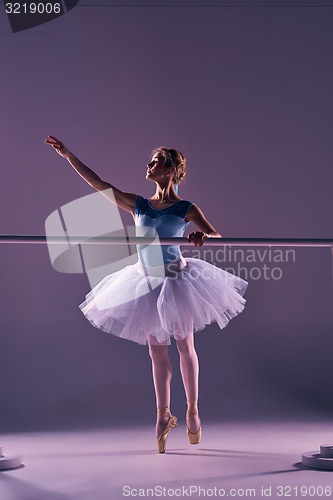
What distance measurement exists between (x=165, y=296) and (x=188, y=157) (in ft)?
6.02

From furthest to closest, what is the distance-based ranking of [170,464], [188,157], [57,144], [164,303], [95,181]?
1. [188,157]
2. [95,181]
3. [57,144]
4. [164,303]
5. [170,464]

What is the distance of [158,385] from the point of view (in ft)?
11.2

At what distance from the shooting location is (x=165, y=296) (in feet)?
11.0

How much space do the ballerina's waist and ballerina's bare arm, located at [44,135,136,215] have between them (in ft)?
1.03

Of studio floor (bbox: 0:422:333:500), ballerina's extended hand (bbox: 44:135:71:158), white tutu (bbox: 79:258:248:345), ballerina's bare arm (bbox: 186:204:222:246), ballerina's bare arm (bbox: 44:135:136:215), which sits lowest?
studio floor (bbox: 0:422:333:500)

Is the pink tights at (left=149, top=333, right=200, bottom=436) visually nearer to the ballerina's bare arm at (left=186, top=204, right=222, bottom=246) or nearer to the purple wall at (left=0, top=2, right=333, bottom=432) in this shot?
the ballerina's bare arm at (left=186, top=204, right=222, bottom=246)

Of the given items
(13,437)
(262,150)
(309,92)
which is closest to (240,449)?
(13,437)

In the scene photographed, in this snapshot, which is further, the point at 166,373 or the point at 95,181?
the point at 95,181

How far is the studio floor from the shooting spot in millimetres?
2656

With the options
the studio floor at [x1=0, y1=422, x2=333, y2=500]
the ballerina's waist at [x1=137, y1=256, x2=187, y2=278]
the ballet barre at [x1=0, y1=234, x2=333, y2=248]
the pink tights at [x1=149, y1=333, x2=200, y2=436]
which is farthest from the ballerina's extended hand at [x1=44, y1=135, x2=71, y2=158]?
the studio floor at [x1=0, y1=422, x2=333, y2=500]

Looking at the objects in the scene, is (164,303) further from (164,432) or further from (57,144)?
(57,144)

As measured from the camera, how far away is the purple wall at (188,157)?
4.82m

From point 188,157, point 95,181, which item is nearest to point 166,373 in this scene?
point 95,181

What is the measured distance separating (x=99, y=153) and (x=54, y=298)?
0.93 metres
